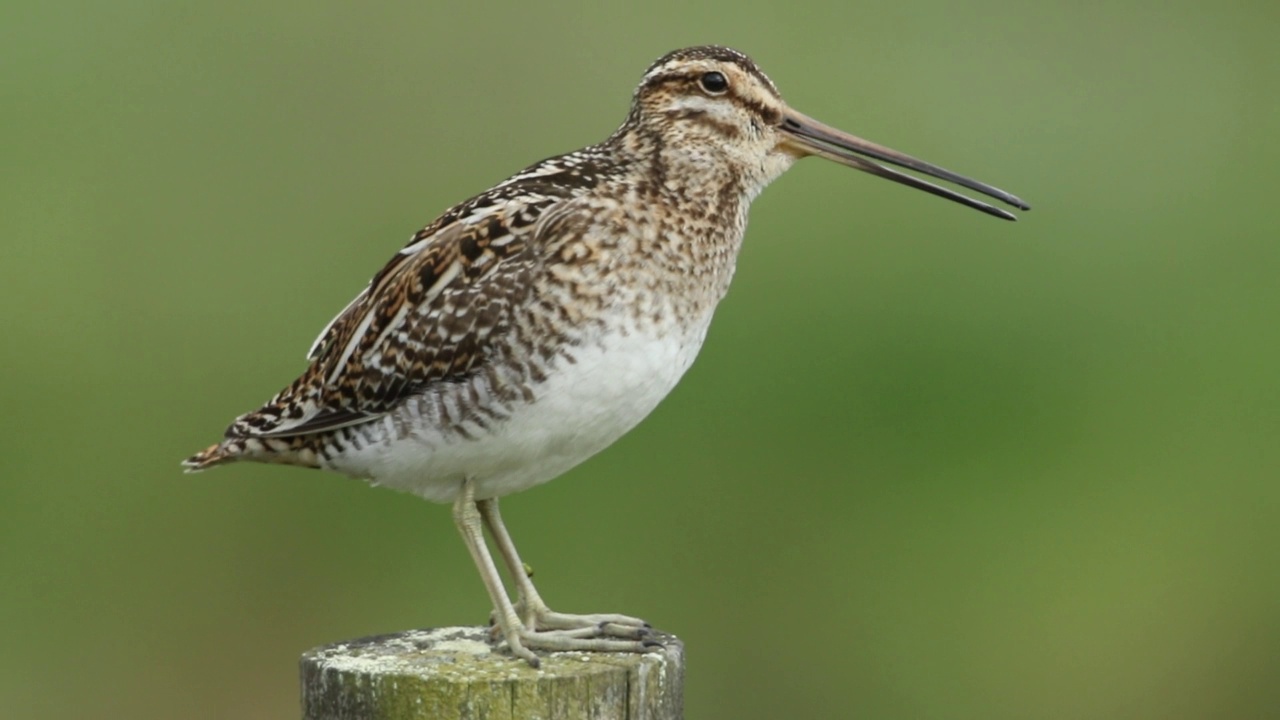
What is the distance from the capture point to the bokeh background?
9469 millimetres

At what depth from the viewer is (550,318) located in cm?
586

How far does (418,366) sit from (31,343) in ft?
18.2

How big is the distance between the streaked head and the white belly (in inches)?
20.4

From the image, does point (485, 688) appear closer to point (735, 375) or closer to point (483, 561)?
point (483, 561)

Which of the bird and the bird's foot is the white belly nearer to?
the bird

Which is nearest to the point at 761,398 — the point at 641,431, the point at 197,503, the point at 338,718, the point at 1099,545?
the point at 641,431

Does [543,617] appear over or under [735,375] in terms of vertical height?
under

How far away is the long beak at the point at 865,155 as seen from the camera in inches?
242

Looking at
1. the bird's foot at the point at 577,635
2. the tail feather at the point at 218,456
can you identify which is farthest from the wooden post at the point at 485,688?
the tail feather at the point at 218,456

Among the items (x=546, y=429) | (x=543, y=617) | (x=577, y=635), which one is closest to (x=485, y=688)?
(x=577, y=635)

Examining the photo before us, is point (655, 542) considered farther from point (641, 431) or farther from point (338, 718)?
point (338, 718)

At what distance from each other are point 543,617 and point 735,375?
4.47 metres

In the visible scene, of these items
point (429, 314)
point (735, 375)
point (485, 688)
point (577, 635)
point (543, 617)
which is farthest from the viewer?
point (735, 375)

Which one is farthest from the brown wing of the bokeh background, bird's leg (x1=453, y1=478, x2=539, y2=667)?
the bokeh background
